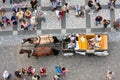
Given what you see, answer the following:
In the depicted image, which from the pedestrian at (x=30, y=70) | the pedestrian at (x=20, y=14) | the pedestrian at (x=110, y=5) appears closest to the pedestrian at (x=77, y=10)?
the pedestrian at (x=110, y=5)

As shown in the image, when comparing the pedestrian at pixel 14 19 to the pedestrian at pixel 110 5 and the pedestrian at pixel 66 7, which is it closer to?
the pedestrian at pixel 66 7

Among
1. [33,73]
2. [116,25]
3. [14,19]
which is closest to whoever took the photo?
[33,73]

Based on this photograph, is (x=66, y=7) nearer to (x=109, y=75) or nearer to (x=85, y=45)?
(x=85, y=45)

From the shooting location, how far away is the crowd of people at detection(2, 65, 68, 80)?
24.7m

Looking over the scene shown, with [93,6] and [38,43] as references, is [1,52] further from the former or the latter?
[93,6]

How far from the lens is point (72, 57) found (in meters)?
25.7

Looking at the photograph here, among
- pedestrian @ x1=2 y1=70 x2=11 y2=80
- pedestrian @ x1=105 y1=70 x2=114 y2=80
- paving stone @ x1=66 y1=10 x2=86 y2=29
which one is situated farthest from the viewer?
paving stone @ x1=66 y1=10 x2=86 y2=29

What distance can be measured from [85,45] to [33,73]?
13.4 feet

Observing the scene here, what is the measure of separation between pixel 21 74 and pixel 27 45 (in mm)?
2199

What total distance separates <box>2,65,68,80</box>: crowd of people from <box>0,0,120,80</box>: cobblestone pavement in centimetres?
31

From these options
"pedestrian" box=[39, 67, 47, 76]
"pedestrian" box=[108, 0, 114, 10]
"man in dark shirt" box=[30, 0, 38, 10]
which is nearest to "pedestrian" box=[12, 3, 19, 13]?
"man in dark shirt" box=[30, 0, 38, 10]

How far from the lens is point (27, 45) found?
1025 inches

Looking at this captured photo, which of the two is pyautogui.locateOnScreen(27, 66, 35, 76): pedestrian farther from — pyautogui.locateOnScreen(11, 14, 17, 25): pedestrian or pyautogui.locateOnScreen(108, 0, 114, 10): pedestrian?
pyautogui.locateOnScreen(108, 0, 114, 10): pedestrian

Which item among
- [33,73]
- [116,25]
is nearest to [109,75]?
[116,25]
